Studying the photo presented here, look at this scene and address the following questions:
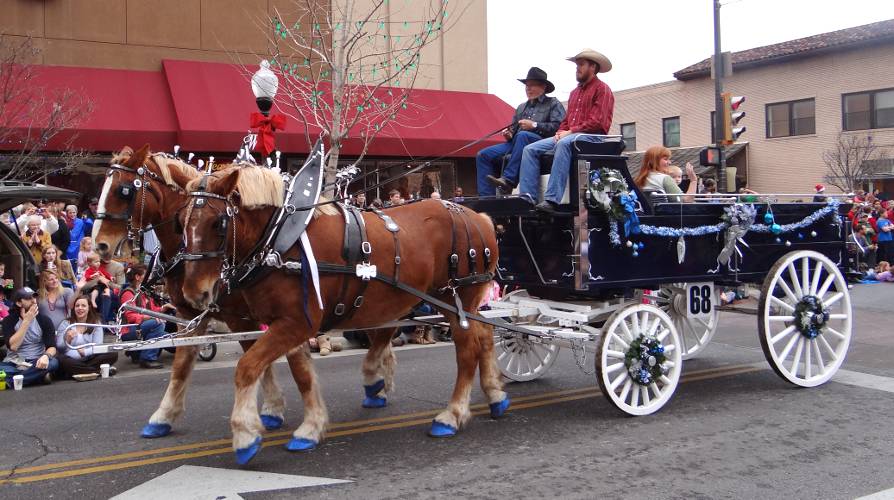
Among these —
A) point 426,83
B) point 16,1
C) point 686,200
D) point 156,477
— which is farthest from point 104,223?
point 426,83

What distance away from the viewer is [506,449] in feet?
19.3

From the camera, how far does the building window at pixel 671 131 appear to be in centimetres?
3575

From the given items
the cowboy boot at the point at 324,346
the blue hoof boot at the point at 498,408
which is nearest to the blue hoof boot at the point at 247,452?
the blue hoof boot at the point at 498,408

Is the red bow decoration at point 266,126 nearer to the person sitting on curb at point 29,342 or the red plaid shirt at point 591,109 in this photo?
the red plaid shirt at point 591,109

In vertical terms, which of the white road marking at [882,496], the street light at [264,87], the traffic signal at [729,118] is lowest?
the white road marking at [882,496]

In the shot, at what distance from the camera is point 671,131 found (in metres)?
36.1

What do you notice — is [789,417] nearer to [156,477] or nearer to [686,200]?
[686,200]

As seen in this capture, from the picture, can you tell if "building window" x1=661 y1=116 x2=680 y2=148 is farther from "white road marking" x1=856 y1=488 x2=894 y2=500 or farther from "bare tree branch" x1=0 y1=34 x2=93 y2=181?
"white road marking" x1=856 y1=488 x2=894 y2=500

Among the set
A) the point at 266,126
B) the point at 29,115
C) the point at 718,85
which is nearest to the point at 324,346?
the point at 266,126

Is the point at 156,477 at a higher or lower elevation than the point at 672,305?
lower

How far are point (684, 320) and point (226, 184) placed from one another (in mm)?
5478

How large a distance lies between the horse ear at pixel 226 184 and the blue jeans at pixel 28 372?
191 inches

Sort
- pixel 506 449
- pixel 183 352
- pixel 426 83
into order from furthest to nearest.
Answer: pixel 426 83
pixel 183 352
pixel 506 449

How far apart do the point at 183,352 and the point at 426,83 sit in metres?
13.7
